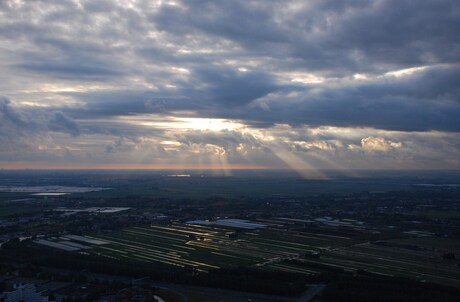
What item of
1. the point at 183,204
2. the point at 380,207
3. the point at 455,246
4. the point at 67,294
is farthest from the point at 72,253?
the point at 380,207

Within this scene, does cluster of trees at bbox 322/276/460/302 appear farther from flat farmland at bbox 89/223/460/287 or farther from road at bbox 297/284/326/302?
flat farmland at bbox 89/223/460/287

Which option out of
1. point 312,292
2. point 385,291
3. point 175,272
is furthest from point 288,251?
point 385,291

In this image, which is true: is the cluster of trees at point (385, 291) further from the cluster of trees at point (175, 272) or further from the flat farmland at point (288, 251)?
the flat farmland at point (288, 251)

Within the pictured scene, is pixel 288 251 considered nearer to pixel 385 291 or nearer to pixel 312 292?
pixel 312 292

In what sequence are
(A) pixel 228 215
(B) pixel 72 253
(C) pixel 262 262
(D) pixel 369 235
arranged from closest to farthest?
(C) pixel 262 262
(B) pixel 72 253
(D) pixel 369 235
(A) pixel 228 215

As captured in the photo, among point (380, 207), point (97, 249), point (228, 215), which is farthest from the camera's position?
point (380, 207)

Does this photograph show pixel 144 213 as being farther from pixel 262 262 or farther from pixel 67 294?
pixel 67 294

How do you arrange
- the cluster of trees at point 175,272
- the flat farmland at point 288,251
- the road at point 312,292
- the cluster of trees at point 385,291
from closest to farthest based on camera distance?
1. the cluster of trees at point 385,291
2. the road at point 312,292
3. the cluster of trees at point 175,272
4. the flat farmland at point 288,251

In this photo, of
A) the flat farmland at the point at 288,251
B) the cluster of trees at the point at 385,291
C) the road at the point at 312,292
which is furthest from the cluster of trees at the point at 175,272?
the cluster of trees at the point at 385,291
